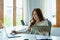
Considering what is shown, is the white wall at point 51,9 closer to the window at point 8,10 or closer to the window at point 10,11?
the window at point 10,11

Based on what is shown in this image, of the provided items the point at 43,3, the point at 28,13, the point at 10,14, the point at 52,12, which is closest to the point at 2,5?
the point at 10,14

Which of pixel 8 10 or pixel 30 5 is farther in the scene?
pixel 8 10

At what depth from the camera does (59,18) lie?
422 centimetres

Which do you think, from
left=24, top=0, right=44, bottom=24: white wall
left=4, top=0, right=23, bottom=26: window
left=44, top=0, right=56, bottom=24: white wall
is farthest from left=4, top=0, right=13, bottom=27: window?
left=44, top=0, right=56, bottom=24: white wall

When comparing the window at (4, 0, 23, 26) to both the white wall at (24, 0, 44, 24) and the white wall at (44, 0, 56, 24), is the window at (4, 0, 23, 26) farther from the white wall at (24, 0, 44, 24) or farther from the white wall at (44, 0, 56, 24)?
the white wall at (44, 0, 56, 24)

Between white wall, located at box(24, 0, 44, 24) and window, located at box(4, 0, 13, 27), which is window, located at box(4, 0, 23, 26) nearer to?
window, located at box(4, 0, 13, 27)

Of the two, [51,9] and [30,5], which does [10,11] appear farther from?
[51,9]

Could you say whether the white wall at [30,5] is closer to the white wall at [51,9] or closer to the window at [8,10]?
the white wall at [51,9]

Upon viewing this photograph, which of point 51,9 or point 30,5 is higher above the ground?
point 30,5

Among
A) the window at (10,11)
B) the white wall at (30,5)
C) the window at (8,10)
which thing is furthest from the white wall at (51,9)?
the window at (8,10)

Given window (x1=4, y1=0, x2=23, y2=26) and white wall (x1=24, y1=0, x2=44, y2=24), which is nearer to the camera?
white wall (x1=24, y1=0, x2=44, y2=24)

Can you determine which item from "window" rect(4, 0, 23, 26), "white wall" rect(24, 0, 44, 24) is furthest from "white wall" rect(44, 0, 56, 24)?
"window" rect(4, 0, 23, 26)

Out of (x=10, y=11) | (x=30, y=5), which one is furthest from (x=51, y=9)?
(x=10, y=11)

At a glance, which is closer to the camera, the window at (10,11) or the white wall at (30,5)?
the white wall at (30,5)
